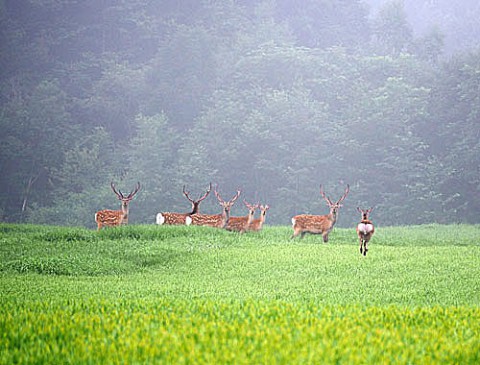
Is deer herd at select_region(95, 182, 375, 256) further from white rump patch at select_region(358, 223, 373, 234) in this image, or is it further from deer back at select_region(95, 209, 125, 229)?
white rump patch at select_region(358, 223, 373, 234)

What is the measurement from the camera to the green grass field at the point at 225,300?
5.45 metres

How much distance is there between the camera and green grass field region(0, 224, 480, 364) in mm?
5449

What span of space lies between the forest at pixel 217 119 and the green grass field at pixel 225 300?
20260 millimetres

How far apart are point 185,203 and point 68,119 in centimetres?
1047

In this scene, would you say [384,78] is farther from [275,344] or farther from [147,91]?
[275,344]

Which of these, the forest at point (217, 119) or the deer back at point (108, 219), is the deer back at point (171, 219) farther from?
the forest at point (217, 119)

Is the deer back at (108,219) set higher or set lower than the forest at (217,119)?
lower

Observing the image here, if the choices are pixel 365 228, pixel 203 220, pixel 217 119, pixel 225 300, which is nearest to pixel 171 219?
pixel 203 220

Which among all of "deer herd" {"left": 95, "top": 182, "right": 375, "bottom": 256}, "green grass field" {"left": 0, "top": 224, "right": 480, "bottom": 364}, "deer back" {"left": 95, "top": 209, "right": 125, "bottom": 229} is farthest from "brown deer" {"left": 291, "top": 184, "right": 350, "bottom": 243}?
"deer back" {"left": 95, "top": 209, "right": 125, "bottom": 229}

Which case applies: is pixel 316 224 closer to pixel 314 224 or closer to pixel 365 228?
pixel 314 224

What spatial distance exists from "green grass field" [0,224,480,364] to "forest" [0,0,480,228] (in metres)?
20.3

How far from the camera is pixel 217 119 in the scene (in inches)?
1618

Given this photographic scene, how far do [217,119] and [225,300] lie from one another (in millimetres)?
33409

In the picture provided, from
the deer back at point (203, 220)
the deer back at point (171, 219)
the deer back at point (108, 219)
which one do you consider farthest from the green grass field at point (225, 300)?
the deer back at point (171, 219)
